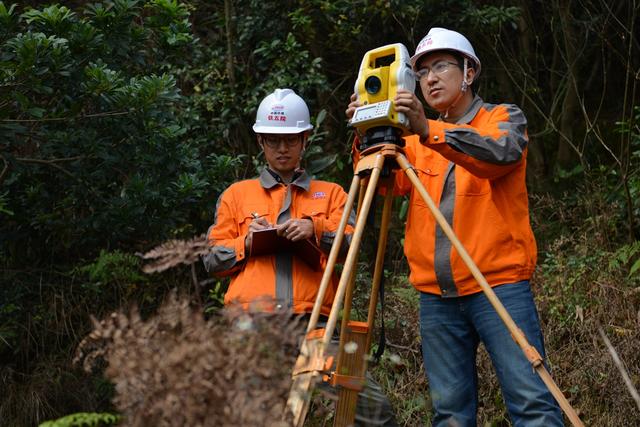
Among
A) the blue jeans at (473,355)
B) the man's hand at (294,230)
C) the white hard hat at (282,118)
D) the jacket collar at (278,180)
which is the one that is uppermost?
the white hard hat at (282,118)

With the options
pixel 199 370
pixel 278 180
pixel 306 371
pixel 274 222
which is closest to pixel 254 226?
pixel 274 222

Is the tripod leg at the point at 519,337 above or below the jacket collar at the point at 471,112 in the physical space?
below

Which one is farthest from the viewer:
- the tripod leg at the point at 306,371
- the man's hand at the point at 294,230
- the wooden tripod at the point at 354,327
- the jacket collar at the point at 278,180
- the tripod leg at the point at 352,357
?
the jacket collar at the point at 278,180

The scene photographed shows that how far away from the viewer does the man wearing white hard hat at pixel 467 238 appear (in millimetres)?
3109

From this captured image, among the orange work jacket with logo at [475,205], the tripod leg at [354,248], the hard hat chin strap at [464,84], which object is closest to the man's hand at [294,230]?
the orange work jacket with logo at [475,205]

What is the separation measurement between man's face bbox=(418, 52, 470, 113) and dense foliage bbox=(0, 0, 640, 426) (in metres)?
1.32

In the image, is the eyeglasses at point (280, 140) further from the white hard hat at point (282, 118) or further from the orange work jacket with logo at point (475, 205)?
the orange work jacket with logo at point (475, 205)

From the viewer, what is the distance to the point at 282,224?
3656 millimetres

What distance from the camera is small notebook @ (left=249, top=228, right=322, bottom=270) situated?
12.0 feet

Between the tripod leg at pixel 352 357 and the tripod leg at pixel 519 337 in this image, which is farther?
the tripod leg at pixel 352 357

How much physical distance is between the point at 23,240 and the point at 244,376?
3.95 meters

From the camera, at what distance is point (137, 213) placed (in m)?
4.83

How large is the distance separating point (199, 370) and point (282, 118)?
2.17 metres

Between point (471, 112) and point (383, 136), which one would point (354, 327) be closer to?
point (383, 136)
